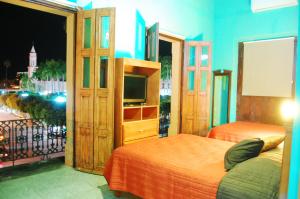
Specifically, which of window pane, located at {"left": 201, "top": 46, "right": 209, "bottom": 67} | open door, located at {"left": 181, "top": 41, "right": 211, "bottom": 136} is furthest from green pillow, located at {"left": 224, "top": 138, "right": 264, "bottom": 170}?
window pane, located at {"left": 201, "top": 46, "right": 209, "bottom": 67}

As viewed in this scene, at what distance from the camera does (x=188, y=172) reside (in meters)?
1.97

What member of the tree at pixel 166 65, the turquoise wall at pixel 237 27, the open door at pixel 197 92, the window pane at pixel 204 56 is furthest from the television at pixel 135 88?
the tree at pixel 166 65

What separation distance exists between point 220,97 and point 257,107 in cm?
95

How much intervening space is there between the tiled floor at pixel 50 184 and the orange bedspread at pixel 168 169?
41cm

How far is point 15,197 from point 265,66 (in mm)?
5321

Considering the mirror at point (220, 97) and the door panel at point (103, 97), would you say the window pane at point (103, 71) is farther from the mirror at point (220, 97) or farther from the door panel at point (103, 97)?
the mirror at point (220, 97)

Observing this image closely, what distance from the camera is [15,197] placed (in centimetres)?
271

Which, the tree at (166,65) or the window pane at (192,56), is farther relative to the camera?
the tree at (166,65)

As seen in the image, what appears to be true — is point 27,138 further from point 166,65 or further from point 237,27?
point 166,65

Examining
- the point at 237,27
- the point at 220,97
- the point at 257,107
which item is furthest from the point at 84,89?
the point at 237,27

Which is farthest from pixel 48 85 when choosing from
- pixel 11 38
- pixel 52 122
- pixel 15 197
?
pixel 15 197

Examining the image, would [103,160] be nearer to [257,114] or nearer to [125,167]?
[125,167]

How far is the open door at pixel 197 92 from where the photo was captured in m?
5.32

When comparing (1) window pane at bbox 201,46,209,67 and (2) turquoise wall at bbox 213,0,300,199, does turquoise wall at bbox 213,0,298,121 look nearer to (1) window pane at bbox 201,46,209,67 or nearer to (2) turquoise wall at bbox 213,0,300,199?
(2) turquoise wall at bbox 213,0,300,199
